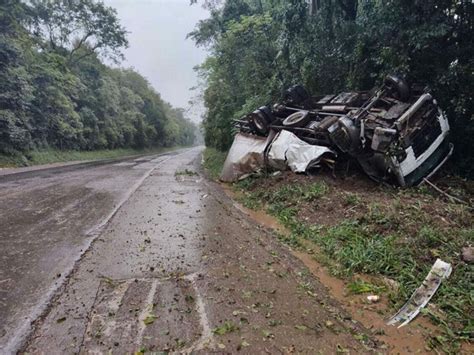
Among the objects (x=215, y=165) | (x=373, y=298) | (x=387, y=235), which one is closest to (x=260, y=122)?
(x=387, y=235)

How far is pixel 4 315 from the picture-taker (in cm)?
308

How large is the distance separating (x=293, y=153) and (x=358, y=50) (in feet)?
13.8

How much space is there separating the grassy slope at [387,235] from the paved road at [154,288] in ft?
2.26

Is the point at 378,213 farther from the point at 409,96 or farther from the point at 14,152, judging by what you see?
the point at 14,152

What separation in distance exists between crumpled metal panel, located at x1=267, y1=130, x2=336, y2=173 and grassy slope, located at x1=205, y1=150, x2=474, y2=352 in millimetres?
612

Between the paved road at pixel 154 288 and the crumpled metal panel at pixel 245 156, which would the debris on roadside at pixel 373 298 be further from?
the crumpled metal panel at pixel 245 156

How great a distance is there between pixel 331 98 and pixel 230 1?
12998mm

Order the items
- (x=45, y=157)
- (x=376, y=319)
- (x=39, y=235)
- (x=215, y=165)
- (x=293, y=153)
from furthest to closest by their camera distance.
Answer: (x=45, y=157), (x=215, y=165), (x=293, y=153), (x=39, y=235), (x=376, y=319)

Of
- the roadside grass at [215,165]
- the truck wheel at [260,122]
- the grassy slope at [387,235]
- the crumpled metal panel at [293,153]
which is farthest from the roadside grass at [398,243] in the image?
the roadside grass at [215,165]

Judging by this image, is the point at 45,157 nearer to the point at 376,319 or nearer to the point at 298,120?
the point at 298,120

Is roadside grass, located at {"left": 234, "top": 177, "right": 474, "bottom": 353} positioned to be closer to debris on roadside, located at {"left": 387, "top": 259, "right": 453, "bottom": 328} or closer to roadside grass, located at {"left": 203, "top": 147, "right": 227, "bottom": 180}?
debris on roadside, located at {"left": 387, "top": 259, "right": 453, "bottom": 328}

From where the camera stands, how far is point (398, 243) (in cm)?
471

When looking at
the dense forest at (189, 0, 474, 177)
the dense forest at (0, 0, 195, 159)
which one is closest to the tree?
the dense forest at (0, 0, 195, 159)

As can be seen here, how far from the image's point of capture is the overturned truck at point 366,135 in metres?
7.50
